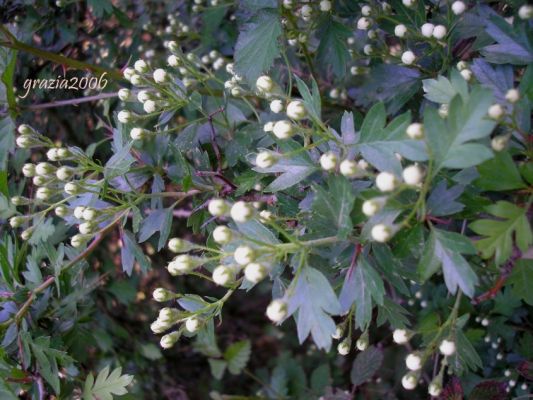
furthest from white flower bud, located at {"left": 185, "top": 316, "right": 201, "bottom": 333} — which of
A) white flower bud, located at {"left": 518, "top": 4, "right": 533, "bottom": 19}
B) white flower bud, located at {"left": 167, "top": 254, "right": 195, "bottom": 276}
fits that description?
white flower bud, located at {"left": 518, "top": 4, "right": 533, "bottom": 19}

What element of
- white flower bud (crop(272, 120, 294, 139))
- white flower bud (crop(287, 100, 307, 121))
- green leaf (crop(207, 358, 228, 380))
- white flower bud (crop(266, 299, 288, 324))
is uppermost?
white flower bud (crop(287, 100, 307, 121))

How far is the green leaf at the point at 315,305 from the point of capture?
0.82 m

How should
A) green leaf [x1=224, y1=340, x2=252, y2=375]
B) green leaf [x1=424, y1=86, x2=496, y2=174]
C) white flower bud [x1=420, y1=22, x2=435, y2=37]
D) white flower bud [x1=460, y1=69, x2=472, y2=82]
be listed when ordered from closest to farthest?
1. green leaf [x1=424, y1=86, x2=496, y2=174]
2. white flower bud [x1=460, y1=69, x2=472, y2=82]
3. white flower bud [x1=420, y1=22, x2=435, y2=37]
4. green leaf [x1=224, y1=340, x2=252, y2=375]

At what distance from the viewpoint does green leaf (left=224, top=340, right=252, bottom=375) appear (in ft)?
6.40

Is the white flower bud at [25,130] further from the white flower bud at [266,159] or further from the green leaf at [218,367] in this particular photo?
the green leaf at [218,367]

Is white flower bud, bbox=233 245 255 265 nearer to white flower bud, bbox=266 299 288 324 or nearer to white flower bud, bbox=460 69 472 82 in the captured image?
white flower bud, bbox=266 299 288 324

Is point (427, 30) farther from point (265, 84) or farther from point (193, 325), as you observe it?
point (193, 325)

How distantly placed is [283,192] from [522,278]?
0.48 metres

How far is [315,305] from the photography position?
0.84 m

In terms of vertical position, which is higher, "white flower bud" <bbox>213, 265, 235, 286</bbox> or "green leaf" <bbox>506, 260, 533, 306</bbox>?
"white flower bud" <bbox>213, 265, 235, 286</bbox>

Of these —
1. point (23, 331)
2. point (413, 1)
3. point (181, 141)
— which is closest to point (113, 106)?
point (181, 141)

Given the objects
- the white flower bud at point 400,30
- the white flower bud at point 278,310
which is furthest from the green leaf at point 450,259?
the white flower bud at point 400,30

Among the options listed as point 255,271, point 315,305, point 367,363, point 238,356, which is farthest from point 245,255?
point 238,356

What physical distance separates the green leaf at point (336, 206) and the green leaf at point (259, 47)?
1.49 ft
